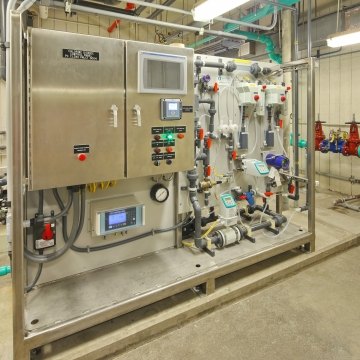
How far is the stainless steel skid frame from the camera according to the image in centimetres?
141

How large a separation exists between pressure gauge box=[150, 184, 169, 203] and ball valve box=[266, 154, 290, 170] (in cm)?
127

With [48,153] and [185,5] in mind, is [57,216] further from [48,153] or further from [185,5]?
[185,5]

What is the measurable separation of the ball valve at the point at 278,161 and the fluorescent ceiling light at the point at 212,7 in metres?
1.55

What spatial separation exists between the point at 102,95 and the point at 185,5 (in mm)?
3654

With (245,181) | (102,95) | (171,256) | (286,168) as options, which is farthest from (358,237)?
(102,95)

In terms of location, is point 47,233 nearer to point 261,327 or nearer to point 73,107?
point 73,107

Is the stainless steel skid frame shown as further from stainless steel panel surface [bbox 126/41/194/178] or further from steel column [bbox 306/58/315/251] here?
stainless steel panel surface [bbox 126/41/194/178]

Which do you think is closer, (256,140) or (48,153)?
(48,153)

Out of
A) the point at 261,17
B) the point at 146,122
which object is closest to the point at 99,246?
the point at 146,122

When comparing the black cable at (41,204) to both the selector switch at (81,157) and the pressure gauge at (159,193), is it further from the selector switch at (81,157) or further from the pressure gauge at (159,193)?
the pressure gauge at (159,193)

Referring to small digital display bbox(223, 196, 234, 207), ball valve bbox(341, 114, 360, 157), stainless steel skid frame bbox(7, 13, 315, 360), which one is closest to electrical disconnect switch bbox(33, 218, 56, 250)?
stainless steel skid frame bbox(7, 13, 315, 360)

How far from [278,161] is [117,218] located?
Result: 1.83 m

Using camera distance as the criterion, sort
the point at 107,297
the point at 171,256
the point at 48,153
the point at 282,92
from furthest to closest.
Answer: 1. the point at 282,92
2. the point at 171,256
3. the point at 107,297
4. the point at 48,153

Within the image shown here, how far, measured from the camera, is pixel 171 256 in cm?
255
